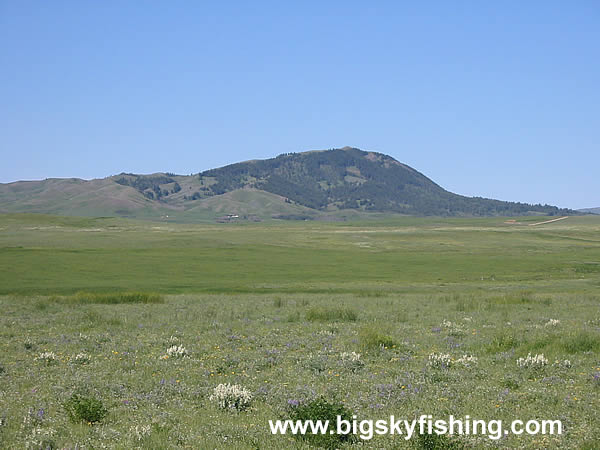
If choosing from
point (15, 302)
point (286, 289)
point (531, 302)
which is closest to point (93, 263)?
point (286, 289)

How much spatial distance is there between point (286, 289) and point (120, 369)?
3173 cm

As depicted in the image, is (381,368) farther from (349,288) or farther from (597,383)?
(349,288)

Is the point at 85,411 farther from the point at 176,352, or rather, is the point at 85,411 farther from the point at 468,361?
the point at 468,361

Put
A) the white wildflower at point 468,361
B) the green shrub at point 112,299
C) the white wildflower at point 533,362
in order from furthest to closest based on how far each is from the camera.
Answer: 1. the green shrub at point 112,299
2. the white wildflower at point 468,361
3. the white wildflower at point 533,362

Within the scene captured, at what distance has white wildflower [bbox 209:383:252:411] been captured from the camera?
10.3 meters

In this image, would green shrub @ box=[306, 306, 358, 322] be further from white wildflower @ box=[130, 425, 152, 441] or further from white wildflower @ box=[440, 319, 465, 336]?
white wildflower @ box=[130, 425, 152, 441]

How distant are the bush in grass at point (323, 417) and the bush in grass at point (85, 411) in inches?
138

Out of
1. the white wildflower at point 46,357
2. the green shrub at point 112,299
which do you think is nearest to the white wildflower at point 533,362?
the white wildflower at point 46,357

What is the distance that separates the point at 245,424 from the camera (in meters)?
9.27

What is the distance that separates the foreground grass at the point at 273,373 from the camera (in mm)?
8914

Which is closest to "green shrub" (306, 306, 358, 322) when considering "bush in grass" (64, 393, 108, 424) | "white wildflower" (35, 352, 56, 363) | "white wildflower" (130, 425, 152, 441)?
"white wildflower" (35, 352, 56, 363)

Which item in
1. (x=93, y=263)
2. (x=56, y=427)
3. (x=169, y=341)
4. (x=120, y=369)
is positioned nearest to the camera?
(x=56, y=427)

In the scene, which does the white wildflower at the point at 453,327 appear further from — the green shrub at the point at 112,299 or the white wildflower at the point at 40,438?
the green shrub at the point at 112,299

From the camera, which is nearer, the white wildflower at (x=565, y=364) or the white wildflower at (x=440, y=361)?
the white wildflower at (x=565, y=364)
